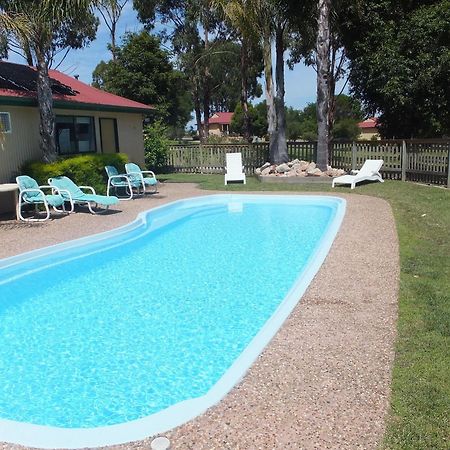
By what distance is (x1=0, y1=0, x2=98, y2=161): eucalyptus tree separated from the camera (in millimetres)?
10220

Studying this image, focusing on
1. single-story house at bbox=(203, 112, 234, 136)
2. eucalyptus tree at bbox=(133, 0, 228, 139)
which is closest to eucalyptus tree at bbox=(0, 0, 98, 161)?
eucalyptus tree at bbox=(133, 0, 228, 139)

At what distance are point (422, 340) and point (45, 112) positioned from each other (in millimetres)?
11005

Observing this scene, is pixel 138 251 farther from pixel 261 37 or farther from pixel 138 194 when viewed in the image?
→ pixel 261 37

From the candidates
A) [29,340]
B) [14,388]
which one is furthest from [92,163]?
[14,388]

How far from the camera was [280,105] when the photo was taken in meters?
18.8

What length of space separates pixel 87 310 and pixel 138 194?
8764mm

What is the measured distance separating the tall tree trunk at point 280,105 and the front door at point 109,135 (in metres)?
6.45

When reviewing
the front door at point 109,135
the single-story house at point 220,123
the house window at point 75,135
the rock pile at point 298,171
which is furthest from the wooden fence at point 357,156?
the single-story house at point 220,123

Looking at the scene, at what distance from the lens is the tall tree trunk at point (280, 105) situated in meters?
18.5

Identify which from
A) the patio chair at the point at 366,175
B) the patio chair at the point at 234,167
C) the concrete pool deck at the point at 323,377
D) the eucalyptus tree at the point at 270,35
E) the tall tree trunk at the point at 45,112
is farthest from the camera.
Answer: the eucalyptus tree at the point at 270,35

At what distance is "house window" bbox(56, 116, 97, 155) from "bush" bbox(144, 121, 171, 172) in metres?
4.50

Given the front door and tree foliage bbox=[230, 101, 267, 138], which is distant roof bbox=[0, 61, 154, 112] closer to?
the front door

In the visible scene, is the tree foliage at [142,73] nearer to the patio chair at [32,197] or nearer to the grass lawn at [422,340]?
the patio chair at [32,197]

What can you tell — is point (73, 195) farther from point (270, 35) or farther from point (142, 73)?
point (142, 73)
